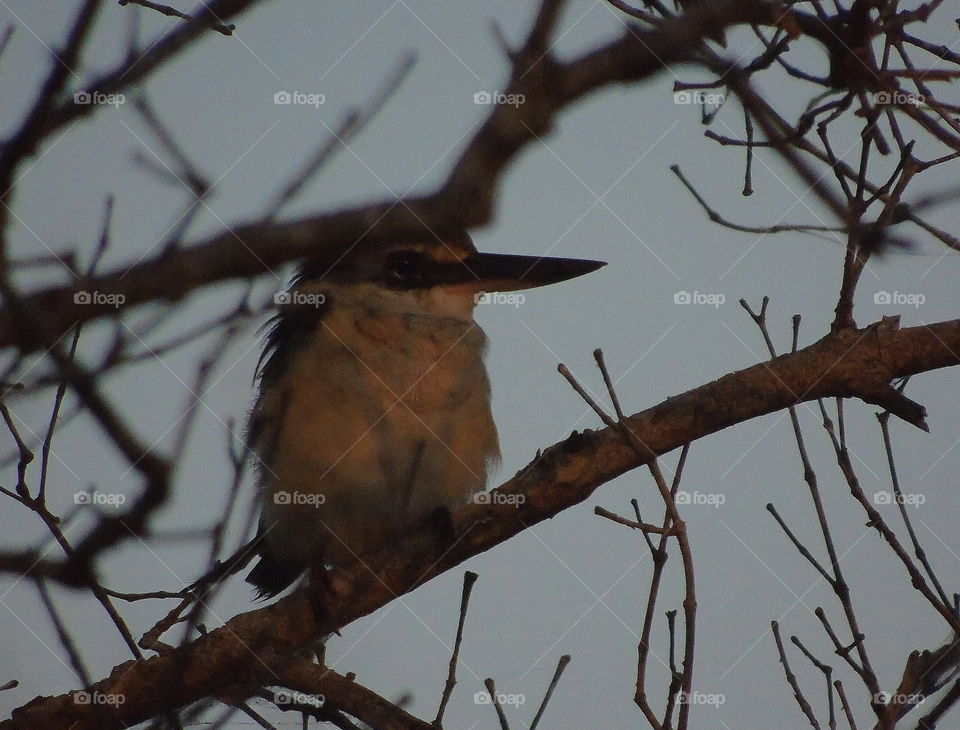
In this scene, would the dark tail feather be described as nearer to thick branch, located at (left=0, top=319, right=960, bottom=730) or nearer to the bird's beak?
thick branch, located at (left=0, top=319, right=960, bottom=730)

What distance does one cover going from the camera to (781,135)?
2.59 metres

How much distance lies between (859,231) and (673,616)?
148 centimetres

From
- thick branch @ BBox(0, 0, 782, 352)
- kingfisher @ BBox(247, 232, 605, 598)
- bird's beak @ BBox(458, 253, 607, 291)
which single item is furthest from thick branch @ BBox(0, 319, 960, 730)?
thick branch @ BBox(0, 0, 782, 352)

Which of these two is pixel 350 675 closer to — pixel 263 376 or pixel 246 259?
pixel 263 376

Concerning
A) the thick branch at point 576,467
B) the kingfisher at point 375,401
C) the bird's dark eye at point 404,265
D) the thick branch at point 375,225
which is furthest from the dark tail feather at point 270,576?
the thick branch at point 375,225

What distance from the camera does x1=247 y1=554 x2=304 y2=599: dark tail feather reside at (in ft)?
15.7

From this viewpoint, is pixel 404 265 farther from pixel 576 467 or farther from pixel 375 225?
pixel 375 225

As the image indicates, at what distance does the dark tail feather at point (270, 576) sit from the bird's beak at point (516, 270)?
1657 mm

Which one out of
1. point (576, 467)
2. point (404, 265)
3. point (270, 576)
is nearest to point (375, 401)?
point (404, 265)

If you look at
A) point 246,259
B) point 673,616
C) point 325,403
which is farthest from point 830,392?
point 246,259

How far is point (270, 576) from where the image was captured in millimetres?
4836

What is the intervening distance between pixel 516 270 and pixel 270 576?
76.4 inches

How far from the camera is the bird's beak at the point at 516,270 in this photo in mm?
4629

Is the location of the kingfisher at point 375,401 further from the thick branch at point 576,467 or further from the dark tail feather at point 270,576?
the thick branch at point 576,467
